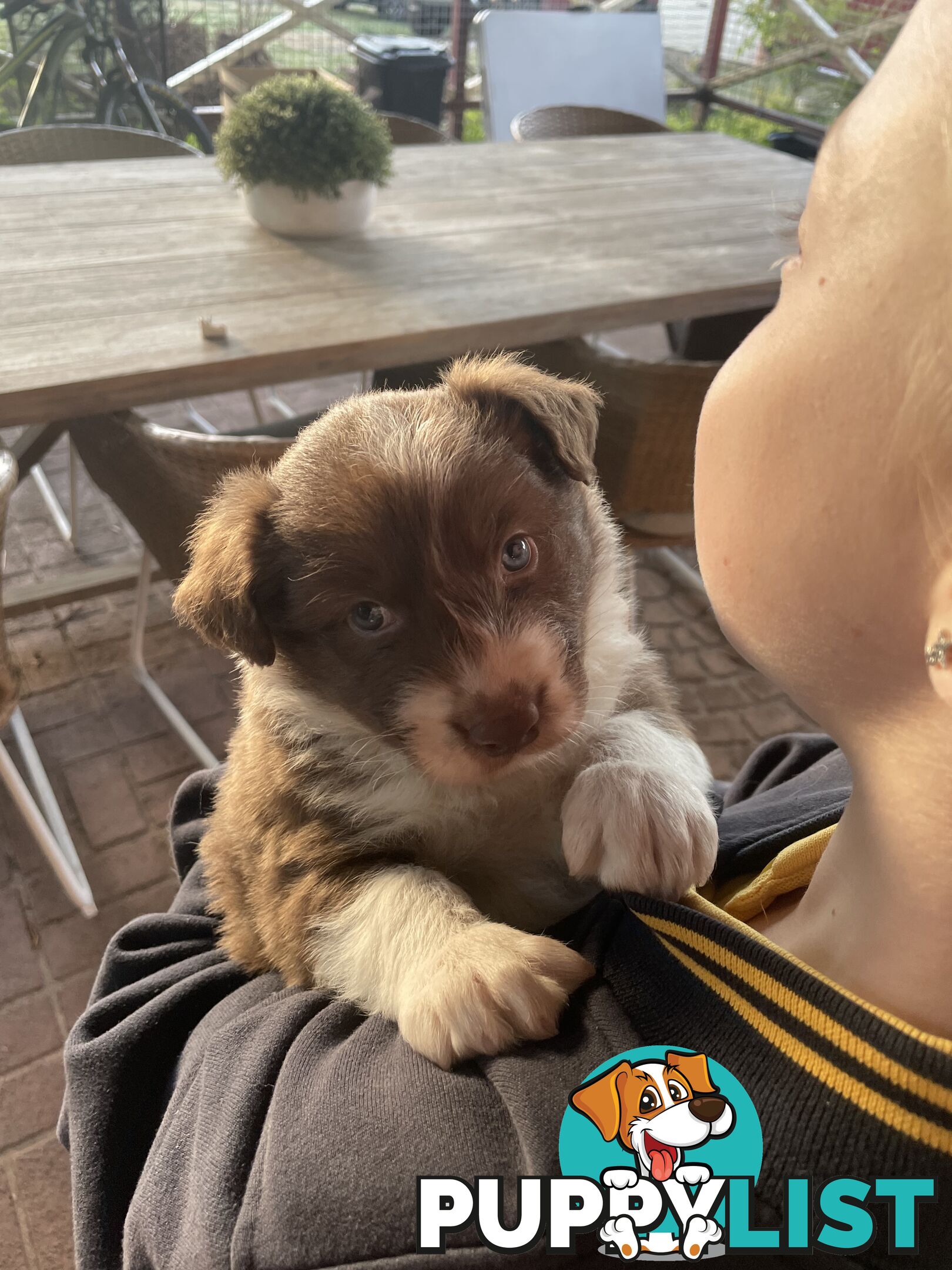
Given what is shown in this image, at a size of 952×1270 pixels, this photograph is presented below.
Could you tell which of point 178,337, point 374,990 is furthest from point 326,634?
point 178,337

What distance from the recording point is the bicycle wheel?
19.0ft

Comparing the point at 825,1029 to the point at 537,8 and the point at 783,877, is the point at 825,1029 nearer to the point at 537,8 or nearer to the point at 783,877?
the point at 783,877

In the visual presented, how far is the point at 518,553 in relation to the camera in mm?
1198

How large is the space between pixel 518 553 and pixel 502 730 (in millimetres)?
265

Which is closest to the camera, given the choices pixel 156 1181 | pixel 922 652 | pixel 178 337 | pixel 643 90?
pixel 922 652

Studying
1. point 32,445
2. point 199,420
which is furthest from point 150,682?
point 199,420

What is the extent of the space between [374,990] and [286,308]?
196cm

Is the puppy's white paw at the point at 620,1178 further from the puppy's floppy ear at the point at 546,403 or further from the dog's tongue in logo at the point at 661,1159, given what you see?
the puppy's floppy ear at the point at 546,403

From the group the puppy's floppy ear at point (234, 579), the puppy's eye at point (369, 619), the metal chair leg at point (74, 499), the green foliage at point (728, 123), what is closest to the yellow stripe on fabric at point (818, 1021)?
the puppy's eye at point (369, 619)

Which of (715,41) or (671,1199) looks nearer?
(671,1199)

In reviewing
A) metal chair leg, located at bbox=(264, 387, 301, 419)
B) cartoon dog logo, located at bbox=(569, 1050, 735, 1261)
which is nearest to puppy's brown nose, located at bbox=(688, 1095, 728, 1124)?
cartoon dog logo, located at bbox=(569, 1050, 735, 1261)

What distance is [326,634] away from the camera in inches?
46.4

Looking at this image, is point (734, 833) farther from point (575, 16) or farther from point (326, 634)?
point (575, 16)

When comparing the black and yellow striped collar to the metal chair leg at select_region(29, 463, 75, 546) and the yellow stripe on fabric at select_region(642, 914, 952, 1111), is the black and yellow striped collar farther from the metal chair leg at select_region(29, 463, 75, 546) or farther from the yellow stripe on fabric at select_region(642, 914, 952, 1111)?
the metal chair leg at select_region(29, 463, 75, 546)
